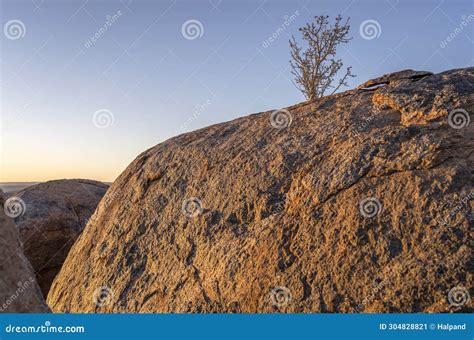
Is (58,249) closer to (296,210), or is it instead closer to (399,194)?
(296,210)

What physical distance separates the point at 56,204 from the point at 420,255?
7655 mm
